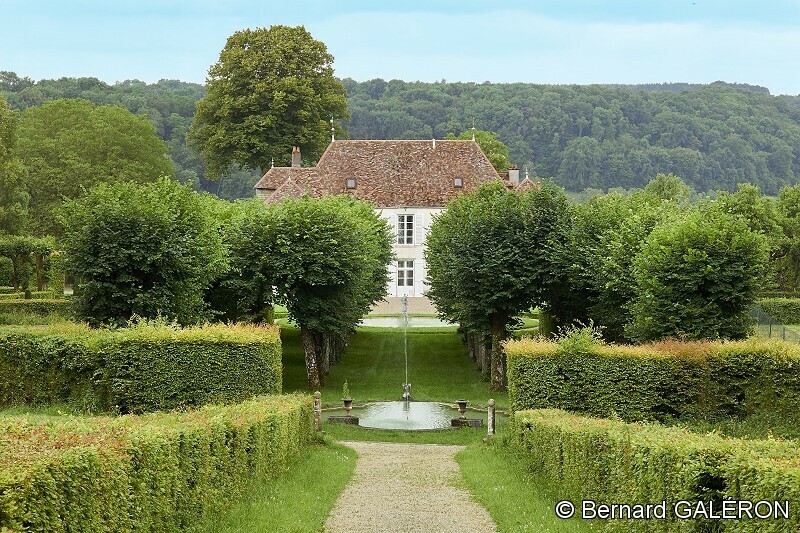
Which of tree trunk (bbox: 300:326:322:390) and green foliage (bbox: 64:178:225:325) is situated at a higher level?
green foliage (bbox: 64:178:225:325)

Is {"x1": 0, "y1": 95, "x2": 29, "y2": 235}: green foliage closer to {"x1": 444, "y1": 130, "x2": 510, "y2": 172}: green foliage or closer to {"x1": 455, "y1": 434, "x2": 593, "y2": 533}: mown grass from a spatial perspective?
{"x1": 444, "y1": 130, "x2": 510, "y2": 172}: green foliage

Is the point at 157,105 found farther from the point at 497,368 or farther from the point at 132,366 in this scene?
the point at 132,366

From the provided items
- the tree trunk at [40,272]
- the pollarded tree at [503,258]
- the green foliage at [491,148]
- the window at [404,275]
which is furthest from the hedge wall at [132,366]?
the green foliage at [491,148]

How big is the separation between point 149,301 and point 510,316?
55.1 feet

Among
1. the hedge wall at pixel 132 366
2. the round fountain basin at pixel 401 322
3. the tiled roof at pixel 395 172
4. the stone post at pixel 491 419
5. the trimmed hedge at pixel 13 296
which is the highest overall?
the tiled roof at pixel 395 172

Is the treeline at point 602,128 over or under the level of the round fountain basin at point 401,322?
over

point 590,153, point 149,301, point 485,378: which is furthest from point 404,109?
point 149,301

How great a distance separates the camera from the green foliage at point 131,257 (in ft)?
123

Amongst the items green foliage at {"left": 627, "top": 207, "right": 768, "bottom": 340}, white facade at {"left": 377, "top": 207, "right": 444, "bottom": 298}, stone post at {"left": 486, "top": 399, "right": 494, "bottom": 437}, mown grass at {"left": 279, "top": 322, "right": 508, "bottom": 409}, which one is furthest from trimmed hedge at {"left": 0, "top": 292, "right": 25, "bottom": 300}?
green foliage at {"left": 627, "top": 207, "right": 768, "bottom": 340}

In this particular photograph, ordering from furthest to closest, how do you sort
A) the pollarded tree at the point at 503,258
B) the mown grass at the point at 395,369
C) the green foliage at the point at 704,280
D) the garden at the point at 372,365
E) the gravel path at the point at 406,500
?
the pollarded tree at the point at 503,258 < the mown grass at the point at 395,369 < the green foliage at the point at 704,280 < the gravel path at the point at 406,500 < the garden at the point at 372,365

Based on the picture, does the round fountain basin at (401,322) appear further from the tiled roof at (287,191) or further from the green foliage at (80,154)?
the green foliage at (80,154)

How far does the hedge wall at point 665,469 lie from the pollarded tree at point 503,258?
76.6 ft

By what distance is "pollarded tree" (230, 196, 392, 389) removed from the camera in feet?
146

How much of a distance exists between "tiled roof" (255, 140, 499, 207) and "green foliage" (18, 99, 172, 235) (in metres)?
11.7
